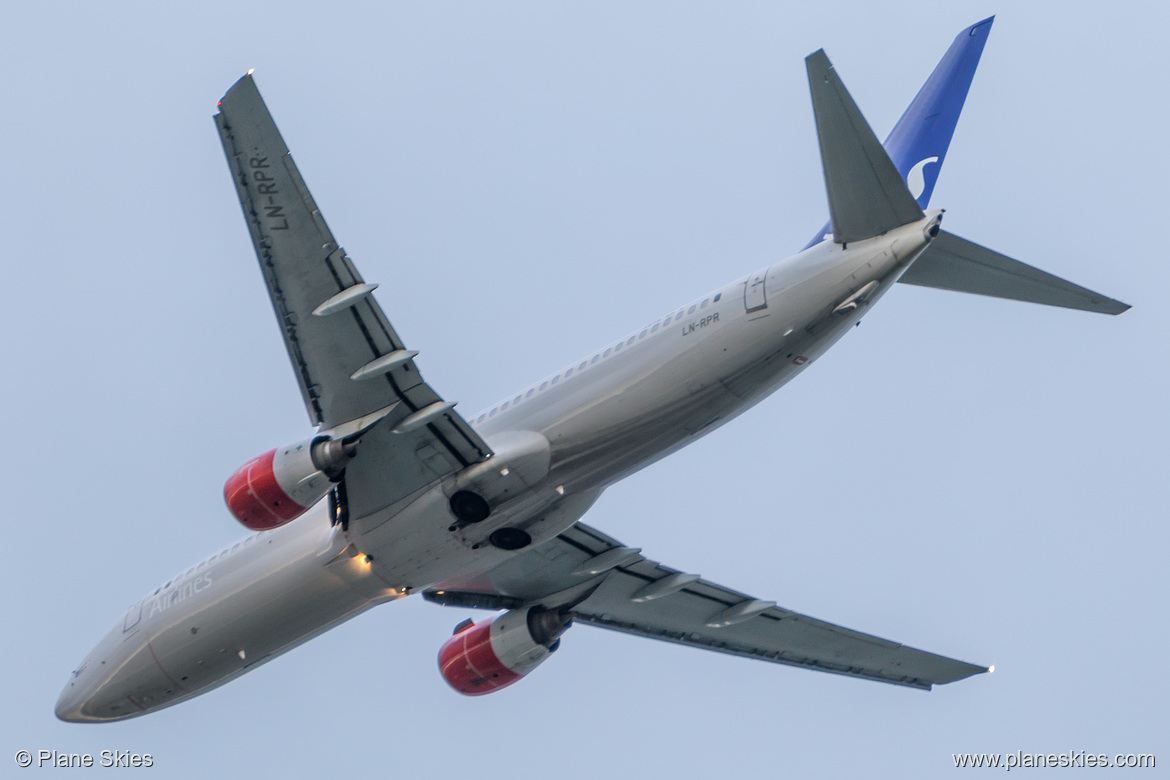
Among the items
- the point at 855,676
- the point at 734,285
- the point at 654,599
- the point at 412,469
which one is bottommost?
the point at 855,676

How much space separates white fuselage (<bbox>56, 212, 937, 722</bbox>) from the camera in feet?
79.9

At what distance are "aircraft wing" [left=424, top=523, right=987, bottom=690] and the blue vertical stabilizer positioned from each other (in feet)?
28.9

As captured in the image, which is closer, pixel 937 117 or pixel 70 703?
pixel 937 117

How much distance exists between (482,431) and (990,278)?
9620mm

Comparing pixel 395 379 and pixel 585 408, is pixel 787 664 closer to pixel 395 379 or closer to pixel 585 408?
pixel 585 408

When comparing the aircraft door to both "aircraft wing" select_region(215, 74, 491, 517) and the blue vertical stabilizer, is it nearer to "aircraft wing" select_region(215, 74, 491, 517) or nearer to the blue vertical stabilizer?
"aircraft wing" select_region(215, 74, 491, 517)

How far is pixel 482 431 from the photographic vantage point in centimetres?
2711

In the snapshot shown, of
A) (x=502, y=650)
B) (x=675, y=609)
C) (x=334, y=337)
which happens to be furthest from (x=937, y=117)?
(x=502, y=650)

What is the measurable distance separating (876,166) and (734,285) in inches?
139

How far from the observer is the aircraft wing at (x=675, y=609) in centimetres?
3134

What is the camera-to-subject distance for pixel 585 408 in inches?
1011

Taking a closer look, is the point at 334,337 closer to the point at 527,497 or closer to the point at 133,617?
the point at 527,497

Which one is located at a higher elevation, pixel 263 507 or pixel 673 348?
pixel 673 348

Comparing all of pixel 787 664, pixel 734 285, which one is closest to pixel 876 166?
pixel 734 285
